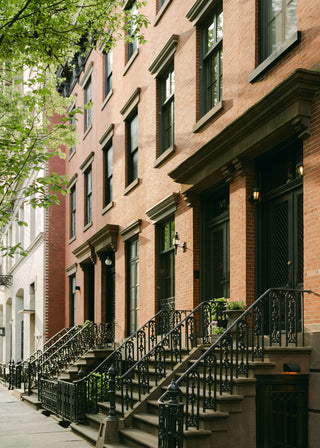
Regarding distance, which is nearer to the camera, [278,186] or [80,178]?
[278,186]

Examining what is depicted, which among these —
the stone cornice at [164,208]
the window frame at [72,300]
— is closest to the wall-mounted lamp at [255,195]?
the stone cornice at [164,208]

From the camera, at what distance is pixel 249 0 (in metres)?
11.0

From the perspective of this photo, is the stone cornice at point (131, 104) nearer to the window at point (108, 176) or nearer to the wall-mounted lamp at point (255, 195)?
the window at point (108, 176)

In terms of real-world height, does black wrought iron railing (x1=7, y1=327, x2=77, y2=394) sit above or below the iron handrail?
below

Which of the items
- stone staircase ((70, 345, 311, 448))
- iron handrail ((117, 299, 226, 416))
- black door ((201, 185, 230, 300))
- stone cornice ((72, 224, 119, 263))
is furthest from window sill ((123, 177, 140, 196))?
stone staircase ((70, 345, 311, 448))

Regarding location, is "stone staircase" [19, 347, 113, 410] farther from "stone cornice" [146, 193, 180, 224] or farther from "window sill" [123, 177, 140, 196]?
"window sill" [123, 177, 140, 196]

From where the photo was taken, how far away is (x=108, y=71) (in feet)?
70.2

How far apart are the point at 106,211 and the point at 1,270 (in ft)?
82.4

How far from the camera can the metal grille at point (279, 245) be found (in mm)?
10148

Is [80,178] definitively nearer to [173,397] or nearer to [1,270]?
[173,397]

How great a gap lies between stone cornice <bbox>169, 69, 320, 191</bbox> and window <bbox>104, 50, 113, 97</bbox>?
9.50m

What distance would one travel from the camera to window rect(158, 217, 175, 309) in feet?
48.4

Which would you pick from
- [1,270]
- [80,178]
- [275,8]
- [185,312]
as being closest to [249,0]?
[275,8]

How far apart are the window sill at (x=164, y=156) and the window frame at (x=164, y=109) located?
359 mm
